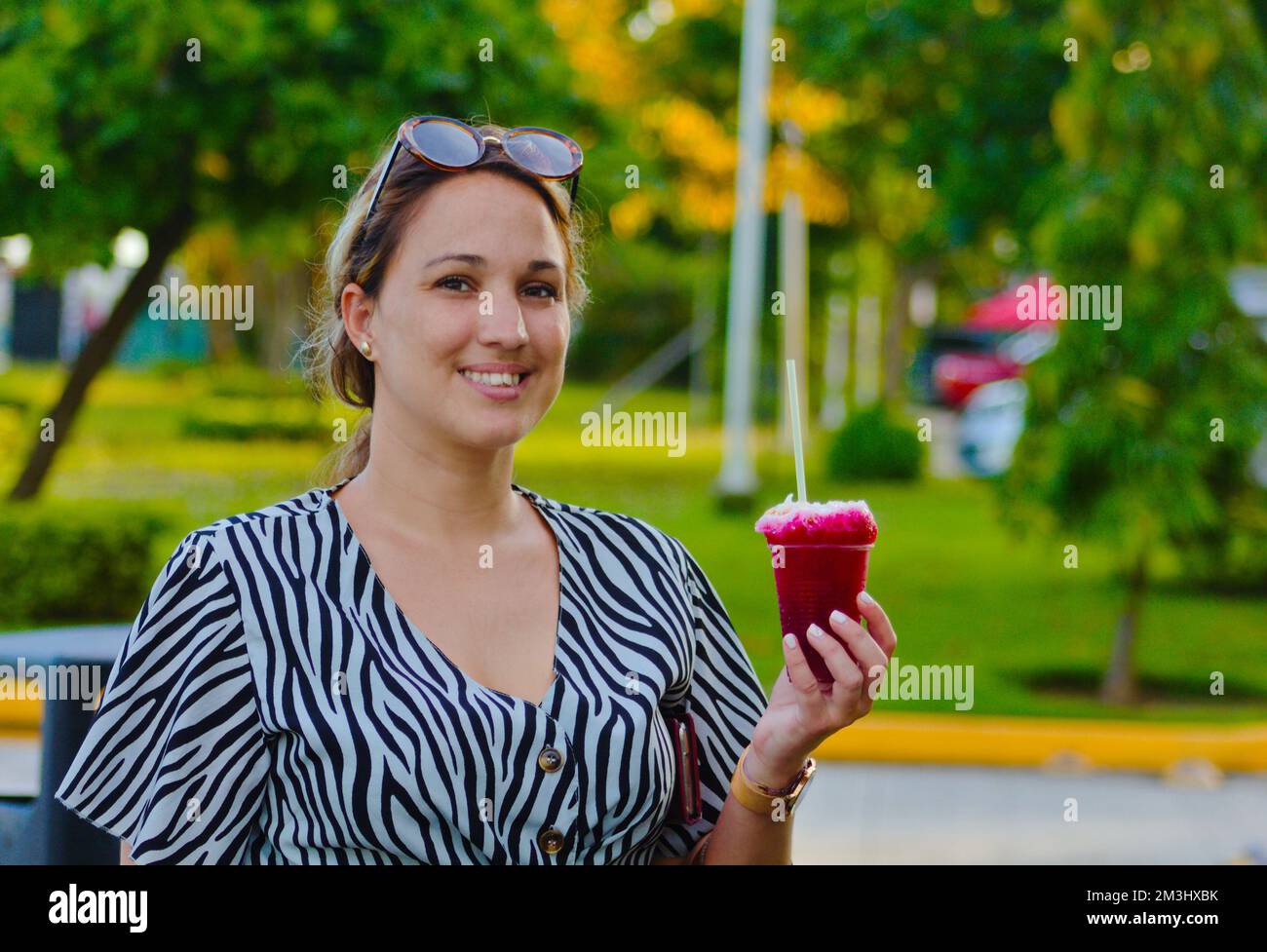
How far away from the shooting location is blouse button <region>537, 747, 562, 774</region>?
215cm

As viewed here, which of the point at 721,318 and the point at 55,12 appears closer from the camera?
the point at 55,12

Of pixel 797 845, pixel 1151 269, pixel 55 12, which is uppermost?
pixel 55 12

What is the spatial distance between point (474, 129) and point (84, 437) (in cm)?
1950

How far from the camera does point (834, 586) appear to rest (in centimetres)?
217

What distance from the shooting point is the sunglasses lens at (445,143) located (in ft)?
7.49

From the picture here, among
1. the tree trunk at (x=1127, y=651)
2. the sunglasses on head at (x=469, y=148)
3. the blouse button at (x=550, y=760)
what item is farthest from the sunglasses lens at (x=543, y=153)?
the tree trunk at (x=1127, y=651)

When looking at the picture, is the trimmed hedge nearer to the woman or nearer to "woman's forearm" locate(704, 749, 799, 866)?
the woman

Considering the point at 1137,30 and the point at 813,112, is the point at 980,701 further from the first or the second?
the point at 813,112

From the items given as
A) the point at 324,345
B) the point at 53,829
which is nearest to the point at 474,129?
the point at 324,345

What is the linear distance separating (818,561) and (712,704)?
0.35 m

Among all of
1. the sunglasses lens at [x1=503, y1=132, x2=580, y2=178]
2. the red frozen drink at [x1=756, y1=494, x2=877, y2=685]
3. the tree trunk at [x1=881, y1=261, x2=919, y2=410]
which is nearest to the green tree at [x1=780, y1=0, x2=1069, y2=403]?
the sunglasses lens at [x1=503, y1=132, x2=580, y2=178]

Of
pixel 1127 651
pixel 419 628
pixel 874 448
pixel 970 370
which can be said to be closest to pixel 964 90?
pixel 1127 651

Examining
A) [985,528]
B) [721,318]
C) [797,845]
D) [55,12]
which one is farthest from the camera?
[721,318]

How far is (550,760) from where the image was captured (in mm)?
2156
